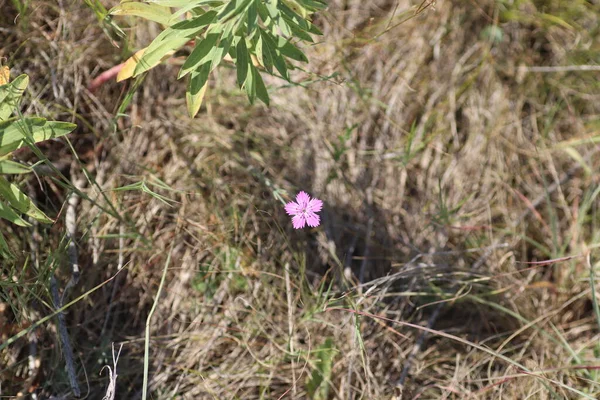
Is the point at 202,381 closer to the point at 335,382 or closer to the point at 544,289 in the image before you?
the point at 335,382

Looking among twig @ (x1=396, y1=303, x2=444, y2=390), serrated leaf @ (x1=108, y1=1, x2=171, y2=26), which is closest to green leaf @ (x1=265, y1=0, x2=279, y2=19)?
serrated leaf @ (x1=108, y1=1, x2=171, y2=26)

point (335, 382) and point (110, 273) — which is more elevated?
point (110, 273)

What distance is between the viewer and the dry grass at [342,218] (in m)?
1.91

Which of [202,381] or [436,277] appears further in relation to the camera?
[436,277]

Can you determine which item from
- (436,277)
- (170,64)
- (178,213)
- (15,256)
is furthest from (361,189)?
(15,256)

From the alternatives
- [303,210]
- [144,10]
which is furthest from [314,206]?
[144,10]

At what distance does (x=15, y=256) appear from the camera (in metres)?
1.78

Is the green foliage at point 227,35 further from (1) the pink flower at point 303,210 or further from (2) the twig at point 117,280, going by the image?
(2) the twig at point 117,280

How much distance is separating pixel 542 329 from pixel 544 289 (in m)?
0.20

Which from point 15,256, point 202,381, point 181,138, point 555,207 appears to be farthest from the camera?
point 555,207

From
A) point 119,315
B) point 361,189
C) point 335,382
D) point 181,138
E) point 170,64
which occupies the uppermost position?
point 170,64

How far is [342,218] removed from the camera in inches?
89.1

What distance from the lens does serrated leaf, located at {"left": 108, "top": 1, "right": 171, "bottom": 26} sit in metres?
1.64

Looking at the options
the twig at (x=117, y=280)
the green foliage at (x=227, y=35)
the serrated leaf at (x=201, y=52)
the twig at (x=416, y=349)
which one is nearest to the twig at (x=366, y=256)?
the twig at (x=416, y=349)
